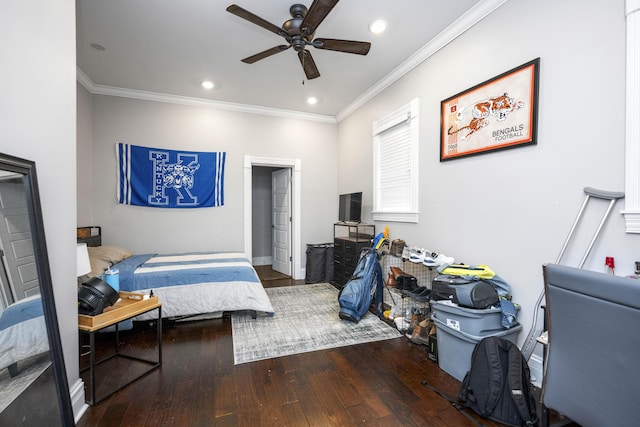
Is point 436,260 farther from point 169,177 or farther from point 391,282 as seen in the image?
point 169,177

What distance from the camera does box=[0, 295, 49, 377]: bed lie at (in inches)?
41.8

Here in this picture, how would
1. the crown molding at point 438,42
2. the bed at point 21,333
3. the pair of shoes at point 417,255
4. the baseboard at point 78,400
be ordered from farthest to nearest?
the pair of shoes at point 417,255 → the crown molding at point 438,42 → the baseboard at point 78,400 → the bed at point 21,333

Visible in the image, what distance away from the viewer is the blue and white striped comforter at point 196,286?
277 centimetres

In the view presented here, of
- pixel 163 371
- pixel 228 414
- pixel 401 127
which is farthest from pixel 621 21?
pixel 163 371

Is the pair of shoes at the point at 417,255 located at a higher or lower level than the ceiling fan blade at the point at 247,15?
lower

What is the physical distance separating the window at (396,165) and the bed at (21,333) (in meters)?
3.08

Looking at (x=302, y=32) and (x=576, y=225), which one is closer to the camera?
(x=576, y=225)

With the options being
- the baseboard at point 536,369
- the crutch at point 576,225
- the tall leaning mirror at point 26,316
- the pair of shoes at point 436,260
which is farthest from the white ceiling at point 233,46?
the baseboard at point 536,369

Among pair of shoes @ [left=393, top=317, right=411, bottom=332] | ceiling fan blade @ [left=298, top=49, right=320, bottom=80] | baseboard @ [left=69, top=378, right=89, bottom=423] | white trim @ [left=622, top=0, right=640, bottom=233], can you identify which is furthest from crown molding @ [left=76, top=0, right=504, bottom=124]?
baseboard @ [left=69, top=378, right=89, bottom=423]

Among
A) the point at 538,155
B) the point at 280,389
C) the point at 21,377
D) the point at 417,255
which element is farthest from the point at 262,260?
the point at 538,155

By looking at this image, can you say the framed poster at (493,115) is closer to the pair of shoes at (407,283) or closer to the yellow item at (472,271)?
the yellow item at (472,271)

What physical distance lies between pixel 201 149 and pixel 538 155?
424cm

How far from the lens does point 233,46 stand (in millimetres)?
2922

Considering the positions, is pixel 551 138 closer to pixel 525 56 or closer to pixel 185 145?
pixel 525 56
